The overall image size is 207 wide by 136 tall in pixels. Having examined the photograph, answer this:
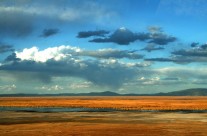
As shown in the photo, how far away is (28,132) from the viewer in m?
37.0

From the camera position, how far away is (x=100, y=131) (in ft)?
124

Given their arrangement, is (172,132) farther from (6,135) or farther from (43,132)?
(6,135)

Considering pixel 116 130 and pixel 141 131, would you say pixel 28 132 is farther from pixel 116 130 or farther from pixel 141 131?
pixel 141 131

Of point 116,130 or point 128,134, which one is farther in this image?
point 116,130

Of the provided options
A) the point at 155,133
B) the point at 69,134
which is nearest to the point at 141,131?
the point at 155,133

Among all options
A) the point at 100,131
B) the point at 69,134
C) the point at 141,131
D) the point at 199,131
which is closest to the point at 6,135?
the point at 69,134

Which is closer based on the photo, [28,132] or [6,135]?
[6,135]

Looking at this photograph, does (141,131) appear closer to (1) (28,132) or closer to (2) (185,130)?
(2) (185,130)

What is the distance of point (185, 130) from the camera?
127 feet

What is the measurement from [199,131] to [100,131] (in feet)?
33.4

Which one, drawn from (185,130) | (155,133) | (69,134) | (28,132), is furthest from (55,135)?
(185,130)

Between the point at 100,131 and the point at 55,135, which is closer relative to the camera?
the point at 55,135

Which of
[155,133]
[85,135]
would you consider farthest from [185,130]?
[85,135]

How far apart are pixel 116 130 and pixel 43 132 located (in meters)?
7.63
